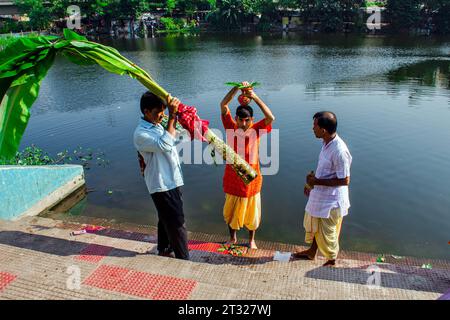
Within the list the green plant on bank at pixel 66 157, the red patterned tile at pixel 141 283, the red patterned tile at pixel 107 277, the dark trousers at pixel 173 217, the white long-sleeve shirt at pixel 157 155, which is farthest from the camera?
the green plant on bank at pixel 66 157

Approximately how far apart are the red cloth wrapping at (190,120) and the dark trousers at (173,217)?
56 centimetres

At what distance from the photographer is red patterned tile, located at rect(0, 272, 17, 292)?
2900 mm

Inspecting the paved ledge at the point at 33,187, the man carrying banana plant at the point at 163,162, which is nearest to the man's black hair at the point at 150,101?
the man carrying banana plant at the point at 163,162

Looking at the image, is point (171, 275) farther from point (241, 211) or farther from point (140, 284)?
point (241, 211)

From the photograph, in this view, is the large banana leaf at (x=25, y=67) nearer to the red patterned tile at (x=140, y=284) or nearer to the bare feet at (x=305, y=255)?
the red patterned tile at (x=140, y=284)

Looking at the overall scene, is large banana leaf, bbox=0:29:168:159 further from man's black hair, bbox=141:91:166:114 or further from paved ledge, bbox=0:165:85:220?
paved ledge, bbox=0:165:85:220

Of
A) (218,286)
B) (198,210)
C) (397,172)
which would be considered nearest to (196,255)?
(218,286)

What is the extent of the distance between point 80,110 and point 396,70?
14.7 meters

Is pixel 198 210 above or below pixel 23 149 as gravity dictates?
below

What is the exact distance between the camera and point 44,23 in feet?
140

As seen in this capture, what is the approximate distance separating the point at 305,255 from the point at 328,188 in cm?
100

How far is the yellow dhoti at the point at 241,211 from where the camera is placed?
4.07 metres

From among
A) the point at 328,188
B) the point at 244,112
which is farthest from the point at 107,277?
the point at 328,188
